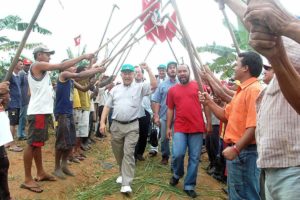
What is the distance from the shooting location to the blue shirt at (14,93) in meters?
7.57

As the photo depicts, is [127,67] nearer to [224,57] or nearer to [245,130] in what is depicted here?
[245,130]

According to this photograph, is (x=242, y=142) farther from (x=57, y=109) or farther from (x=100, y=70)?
(x=57, y=109)

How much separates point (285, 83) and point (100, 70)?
4.20 m

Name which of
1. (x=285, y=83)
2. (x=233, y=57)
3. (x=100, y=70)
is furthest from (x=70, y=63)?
(x=233, y=57)

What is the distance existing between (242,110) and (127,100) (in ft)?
8.14

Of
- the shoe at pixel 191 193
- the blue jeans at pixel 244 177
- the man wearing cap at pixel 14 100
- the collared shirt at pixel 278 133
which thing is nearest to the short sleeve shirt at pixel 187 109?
the shoe at pixel 191 193

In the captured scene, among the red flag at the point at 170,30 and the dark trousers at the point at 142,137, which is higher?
the red flag at the point at 170,30

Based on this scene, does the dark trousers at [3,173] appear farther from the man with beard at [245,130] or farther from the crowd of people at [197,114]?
the man with beard at [245,130]

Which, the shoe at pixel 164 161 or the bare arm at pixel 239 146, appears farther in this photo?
the shoe at pixel 164 161

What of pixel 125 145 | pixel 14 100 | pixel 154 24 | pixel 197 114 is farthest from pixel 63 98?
pixel 14 100

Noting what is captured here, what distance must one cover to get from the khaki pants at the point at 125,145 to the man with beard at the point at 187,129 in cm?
64

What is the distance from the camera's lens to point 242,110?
11.0 ft

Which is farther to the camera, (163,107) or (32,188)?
(163,107)

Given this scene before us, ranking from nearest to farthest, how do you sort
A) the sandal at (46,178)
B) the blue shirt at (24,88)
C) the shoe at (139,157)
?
the sandal at (46,178) → the shoe at (139,157) → the blue shirt at (24,88)
